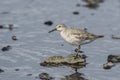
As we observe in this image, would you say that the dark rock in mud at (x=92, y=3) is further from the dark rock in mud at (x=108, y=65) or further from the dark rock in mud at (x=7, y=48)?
the dark rock in mud at (x=108, y=65)

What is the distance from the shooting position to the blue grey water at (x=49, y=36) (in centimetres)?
2516

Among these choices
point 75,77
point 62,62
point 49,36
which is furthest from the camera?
point 49,36

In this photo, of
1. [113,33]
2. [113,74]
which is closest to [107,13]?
[113,33]

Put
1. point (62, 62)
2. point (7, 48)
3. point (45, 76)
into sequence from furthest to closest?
point (7, 48)
point (62, 62)
point (45, 76)

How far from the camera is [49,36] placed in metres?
31.8

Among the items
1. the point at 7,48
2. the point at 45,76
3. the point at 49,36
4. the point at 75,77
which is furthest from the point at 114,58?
the point at 49,36

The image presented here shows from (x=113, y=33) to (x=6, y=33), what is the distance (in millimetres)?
7220

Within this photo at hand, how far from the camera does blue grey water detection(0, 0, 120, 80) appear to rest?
2516 cm

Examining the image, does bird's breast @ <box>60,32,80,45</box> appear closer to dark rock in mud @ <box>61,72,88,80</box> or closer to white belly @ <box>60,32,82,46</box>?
white belly @ <box>60,32,82,46</box>

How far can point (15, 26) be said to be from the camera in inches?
1323

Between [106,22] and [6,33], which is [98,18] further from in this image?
[6,33]

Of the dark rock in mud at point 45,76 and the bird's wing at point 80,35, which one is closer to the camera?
the dark rock in mud at point 45,76

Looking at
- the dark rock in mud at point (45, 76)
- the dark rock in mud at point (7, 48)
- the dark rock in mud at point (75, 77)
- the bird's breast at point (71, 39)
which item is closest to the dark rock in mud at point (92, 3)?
the dark rock in mud at point (7, 48)

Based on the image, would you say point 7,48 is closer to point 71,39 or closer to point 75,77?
point 71,39
